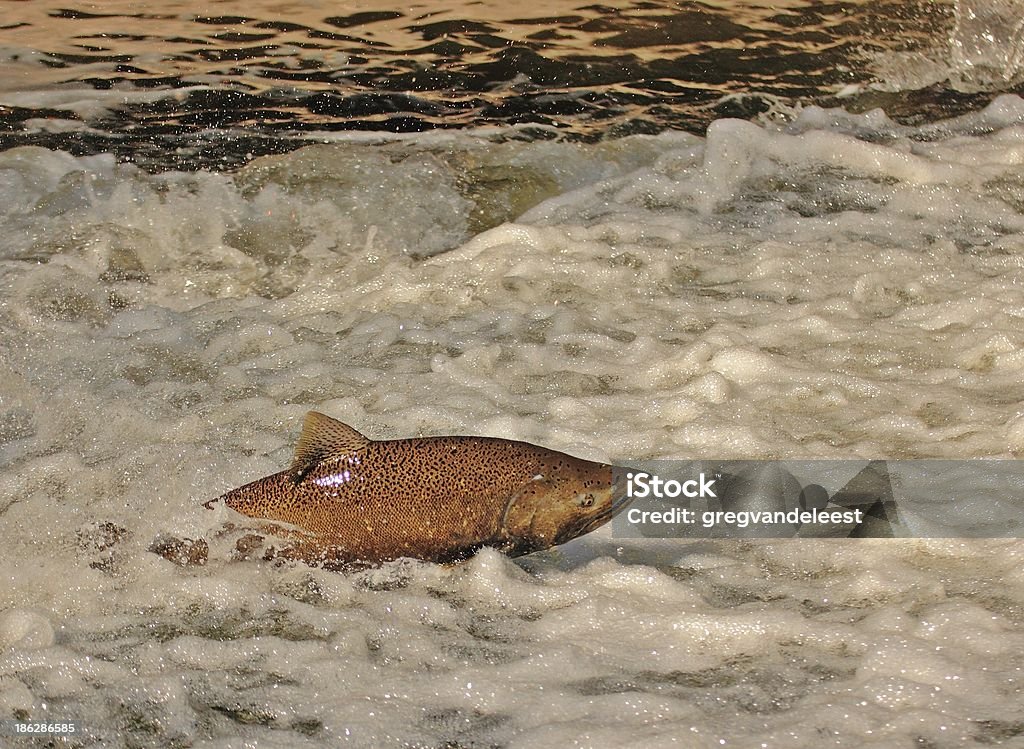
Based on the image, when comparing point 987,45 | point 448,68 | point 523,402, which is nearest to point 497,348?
point 523,402

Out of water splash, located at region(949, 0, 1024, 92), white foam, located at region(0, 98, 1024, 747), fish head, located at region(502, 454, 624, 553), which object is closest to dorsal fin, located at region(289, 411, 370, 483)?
white foam, located at region(0, 98, 1024, 747)

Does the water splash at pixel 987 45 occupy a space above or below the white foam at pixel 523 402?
above

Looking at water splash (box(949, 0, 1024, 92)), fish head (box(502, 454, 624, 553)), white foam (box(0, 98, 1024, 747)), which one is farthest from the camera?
water splash (box(949, 0, 1024, 92))

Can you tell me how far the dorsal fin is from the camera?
10.3 feet

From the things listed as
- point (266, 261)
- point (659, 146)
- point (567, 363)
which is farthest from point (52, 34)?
point (567, 363)

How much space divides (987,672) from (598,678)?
993mm

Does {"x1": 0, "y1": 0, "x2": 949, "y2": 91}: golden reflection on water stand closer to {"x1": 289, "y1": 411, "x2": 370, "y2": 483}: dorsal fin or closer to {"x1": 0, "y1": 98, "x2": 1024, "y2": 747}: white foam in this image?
{"x1": 0, "y1": 98, "x2": 1024, "y2": 747}: white foam

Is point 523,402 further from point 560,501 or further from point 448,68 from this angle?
point 448,68

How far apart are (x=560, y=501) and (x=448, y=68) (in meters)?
6.50

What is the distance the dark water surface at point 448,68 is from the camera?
780 centimetres

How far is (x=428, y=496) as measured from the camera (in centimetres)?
308

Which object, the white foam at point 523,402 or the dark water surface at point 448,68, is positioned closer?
the white foam at point 523,402

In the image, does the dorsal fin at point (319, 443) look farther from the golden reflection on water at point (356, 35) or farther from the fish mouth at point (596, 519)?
the golden reflection on water at point (356, 35)

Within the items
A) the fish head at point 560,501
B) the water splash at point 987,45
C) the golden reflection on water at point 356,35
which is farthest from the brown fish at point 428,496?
the water splash at point 987,45
